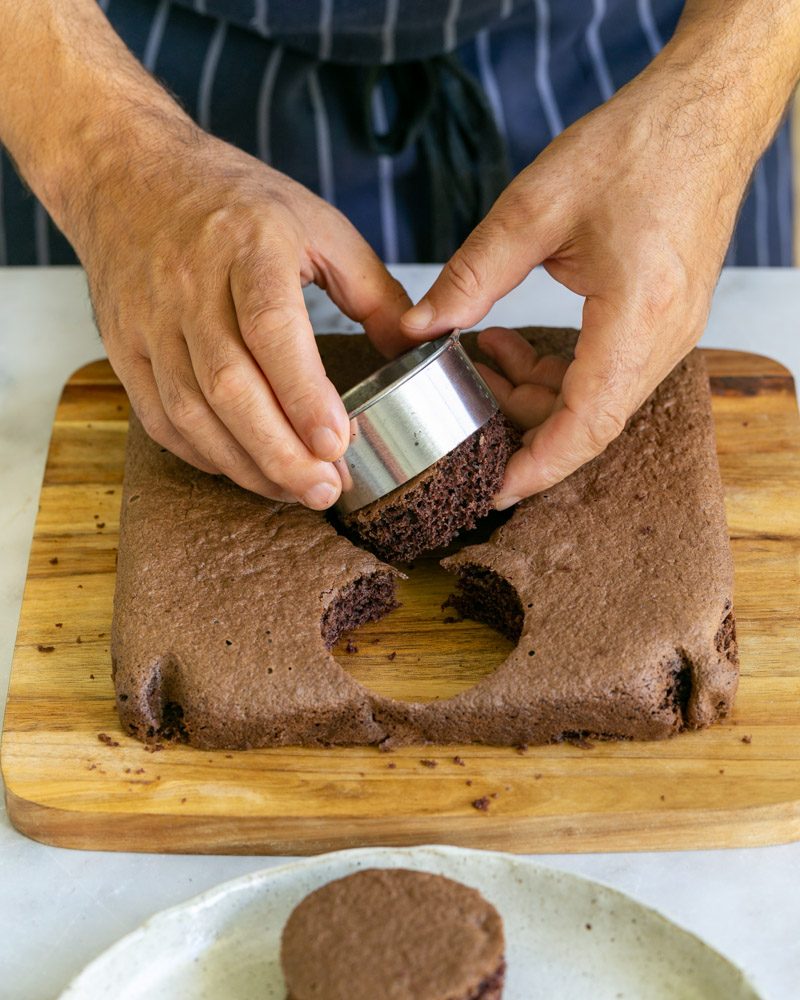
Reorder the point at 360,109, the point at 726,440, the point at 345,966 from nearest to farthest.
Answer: the point at 345,966 < the point at 726,440 < the point at 360,109

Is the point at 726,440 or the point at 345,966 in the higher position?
the point at 726,440

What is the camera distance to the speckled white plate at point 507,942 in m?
1.41

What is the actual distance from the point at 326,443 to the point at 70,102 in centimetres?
85

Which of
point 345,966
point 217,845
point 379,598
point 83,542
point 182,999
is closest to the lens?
point 345,966

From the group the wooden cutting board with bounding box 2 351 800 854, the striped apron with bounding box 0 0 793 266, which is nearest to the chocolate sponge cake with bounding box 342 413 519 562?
the wooden cutting board with bounding box 2 351 800 854

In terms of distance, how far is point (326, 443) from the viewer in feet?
5.57

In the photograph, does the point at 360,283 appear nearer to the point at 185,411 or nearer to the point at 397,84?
the point at 185,411

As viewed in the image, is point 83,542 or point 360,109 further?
point 360,109

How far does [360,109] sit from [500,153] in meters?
0.31

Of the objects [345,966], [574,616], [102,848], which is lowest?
[102,848]

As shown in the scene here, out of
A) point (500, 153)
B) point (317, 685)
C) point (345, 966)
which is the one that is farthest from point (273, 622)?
point (500, 153)

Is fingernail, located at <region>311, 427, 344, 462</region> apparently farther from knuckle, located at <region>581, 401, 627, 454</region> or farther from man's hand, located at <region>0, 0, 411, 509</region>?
knuckle, located at <region>581, 401, 627, 454</region>

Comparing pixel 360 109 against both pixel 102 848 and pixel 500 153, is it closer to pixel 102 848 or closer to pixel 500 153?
pixel 500 153

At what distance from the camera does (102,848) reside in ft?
5.50
